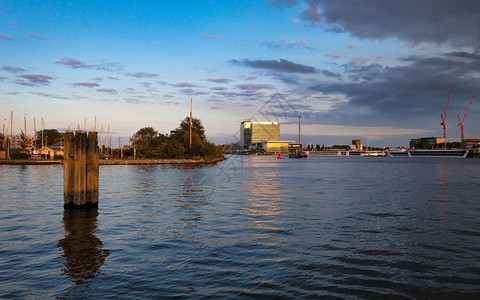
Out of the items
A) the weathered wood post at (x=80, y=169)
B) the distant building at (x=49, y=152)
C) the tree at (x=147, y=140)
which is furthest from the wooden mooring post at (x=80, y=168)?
the tree at (x=147, y=140)

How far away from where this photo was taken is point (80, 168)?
77.5ft

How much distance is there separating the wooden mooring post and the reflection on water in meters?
1.07

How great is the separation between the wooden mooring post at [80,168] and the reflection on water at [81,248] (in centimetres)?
107

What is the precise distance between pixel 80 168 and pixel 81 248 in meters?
8.74

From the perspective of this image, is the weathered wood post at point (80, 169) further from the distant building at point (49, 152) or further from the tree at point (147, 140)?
the tree at point (147, 140)

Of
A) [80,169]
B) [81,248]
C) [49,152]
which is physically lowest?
[81,248]

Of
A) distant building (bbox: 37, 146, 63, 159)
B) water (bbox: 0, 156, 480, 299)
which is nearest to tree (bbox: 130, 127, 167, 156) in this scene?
distant building (bbox: 37, 146, 63, 159)

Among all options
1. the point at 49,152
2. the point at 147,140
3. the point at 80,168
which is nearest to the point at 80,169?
the point at 80,168

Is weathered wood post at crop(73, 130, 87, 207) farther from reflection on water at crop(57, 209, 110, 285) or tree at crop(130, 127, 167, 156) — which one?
tree at crop(130, 127, 167, 156)

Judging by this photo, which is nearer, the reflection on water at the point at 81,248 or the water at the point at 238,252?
the water at the point at 238,252

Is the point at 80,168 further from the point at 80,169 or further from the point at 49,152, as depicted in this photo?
the point at 49,152

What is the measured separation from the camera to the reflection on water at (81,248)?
12805 mm

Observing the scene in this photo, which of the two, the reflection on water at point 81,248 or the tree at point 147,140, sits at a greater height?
the tree at point 147,140

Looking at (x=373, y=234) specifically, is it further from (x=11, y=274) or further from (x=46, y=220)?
(x=46, y=220)
